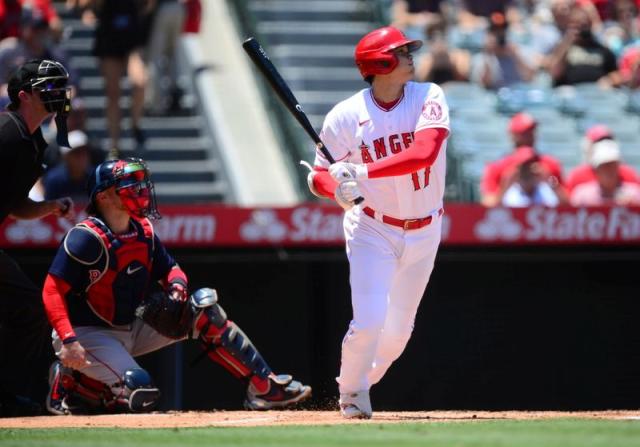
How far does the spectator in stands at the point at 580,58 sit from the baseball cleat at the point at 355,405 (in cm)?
673

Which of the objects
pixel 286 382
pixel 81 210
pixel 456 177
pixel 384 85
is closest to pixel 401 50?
pixel 384 85

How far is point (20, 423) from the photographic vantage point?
7.05 meters

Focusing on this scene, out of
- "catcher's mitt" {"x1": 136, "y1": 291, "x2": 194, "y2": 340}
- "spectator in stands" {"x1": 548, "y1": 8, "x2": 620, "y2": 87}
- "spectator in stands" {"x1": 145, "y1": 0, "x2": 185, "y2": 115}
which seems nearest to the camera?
"catcher's mitt" {"x1": 136, "y1": 291, "x2": 194, "y2": 340}

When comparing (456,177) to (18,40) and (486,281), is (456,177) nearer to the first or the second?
(486,281)

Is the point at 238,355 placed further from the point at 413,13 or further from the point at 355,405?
the point at 413,13

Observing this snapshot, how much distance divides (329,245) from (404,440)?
3.61 meters

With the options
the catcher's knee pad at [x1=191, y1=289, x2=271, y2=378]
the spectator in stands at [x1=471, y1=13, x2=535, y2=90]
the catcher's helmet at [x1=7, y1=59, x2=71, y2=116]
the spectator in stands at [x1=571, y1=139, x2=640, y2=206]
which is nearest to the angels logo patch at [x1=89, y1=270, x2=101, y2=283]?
the catcher's knee pad at [x1=191, y1=289, x2=271, y2=378]

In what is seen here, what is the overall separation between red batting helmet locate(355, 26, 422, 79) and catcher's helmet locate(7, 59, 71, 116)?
175 cm

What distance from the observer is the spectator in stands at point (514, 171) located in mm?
10172

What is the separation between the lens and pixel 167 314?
7586 millimetres

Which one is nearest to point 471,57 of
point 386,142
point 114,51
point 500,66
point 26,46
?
point 500,66

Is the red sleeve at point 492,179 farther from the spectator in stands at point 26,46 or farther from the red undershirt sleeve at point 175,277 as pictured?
the spectator in stands at point 26,46

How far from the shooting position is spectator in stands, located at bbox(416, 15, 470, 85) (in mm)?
12484

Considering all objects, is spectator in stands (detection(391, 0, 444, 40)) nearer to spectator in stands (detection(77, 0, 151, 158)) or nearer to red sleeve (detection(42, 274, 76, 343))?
spectator in stands (detection(77, 0, 151, 158))
